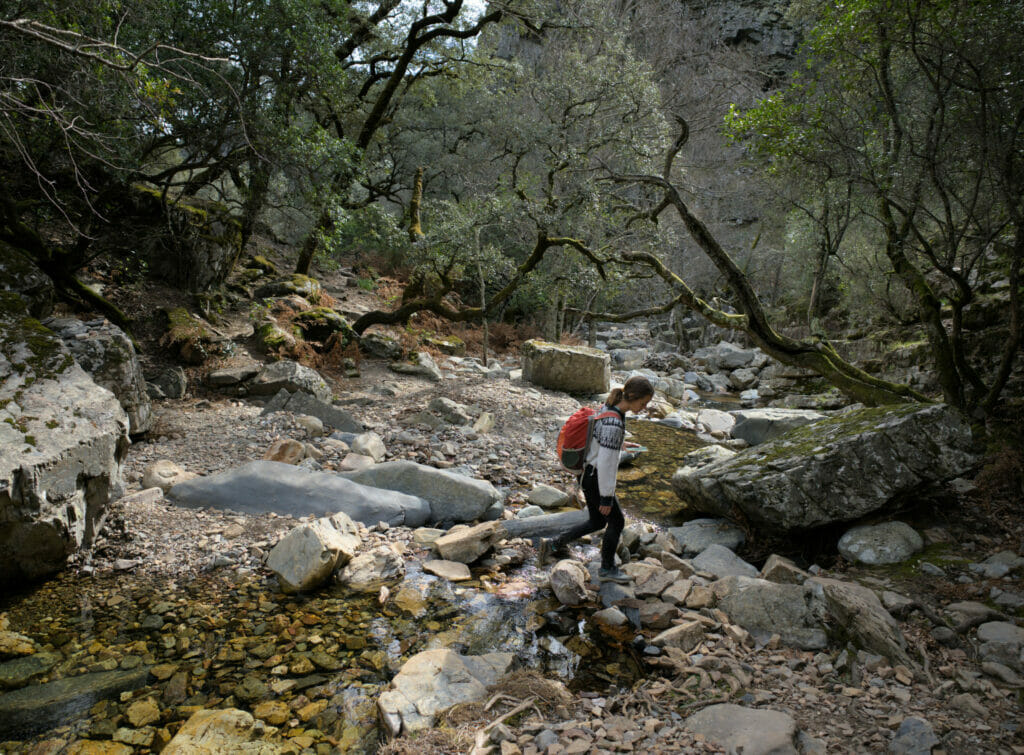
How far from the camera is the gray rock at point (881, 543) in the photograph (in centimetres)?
496

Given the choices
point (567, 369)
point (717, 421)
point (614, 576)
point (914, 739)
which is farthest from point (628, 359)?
point (914, 739)

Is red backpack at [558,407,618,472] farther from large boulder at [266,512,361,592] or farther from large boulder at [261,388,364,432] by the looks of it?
large boulder at [261,388,364,432]

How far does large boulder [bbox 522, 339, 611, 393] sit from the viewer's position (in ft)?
45.4

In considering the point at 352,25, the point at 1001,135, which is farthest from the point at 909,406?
the point at 352,25

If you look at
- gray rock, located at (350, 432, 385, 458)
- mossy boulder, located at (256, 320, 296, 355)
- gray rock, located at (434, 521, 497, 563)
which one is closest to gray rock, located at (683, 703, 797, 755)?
gray rock, located at (434, 521, 497, 563)

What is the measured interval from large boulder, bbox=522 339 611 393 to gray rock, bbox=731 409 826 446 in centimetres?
400

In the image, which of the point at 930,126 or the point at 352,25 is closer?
the point at 930,126

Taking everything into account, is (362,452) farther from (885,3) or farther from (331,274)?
(331,274)

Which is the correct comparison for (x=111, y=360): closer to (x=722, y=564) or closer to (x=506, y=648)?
(x=506, y=648)

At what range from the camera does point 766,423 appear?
34.4 feet

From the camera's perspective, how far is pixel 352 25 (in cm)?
1261

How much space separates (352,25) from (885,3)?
11.5 meters

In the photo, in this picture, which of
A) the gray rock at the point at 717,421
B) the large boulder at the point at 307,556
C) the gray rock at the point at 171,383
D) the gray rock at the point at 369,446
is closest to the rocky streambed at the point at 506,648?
the large boulder at the point at 307,556

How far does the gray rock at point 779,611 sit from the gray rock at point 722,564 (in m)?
0.64
